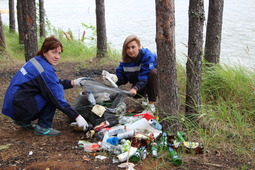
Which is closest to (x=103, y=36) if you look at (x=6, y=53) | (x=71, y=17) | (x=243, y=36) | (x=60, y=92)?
(x=6, y=53)

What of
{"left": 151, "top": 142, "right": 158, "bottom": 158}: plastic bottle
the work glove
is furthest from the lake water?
{"left": 151, "top": 142, "right": 158, "bottom": 158}: plastic bottle

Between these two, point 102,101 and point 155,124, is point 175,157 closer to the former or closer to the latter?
point 155,124

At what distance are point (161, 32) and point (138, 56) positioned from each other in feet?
3.62

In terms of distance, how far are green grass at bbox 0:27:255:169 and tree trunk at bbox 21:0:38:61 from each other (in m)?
1.92

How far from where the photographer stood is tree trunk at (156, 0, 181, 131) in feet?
8.66

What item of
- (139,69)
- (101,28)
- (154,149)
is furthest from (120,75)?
(101,28)

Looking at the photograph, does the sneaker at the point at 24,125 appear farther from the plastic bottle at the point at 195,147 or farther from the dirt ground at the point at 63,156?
the plastic bottle at the point at 195,147

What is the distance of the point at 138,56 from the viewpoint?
3.77 meters

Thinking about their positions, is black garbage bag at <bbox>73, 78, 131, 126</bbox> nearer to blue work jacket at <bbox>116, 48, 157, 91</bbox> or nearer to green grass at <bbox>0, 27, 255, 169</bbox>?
blue work jacket at <bbox>116, 48, 157, 91</bbox>

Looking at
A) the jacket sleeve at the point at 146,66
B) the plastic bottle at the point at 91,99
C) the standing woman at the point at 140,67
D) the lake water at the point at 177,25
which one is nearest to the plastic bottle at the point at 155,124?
A: the standing woman at the point at 140,67

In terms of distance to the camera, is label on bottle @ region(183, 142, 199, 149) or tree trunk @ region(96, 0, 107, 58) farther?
tree trunk @ region(96, 0, 107, 58)

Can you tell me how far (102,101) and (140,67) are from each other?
2.47 ft

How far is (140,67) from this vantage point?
12.5 feet

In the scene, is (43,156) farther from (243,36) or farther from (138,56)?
(243,36)
